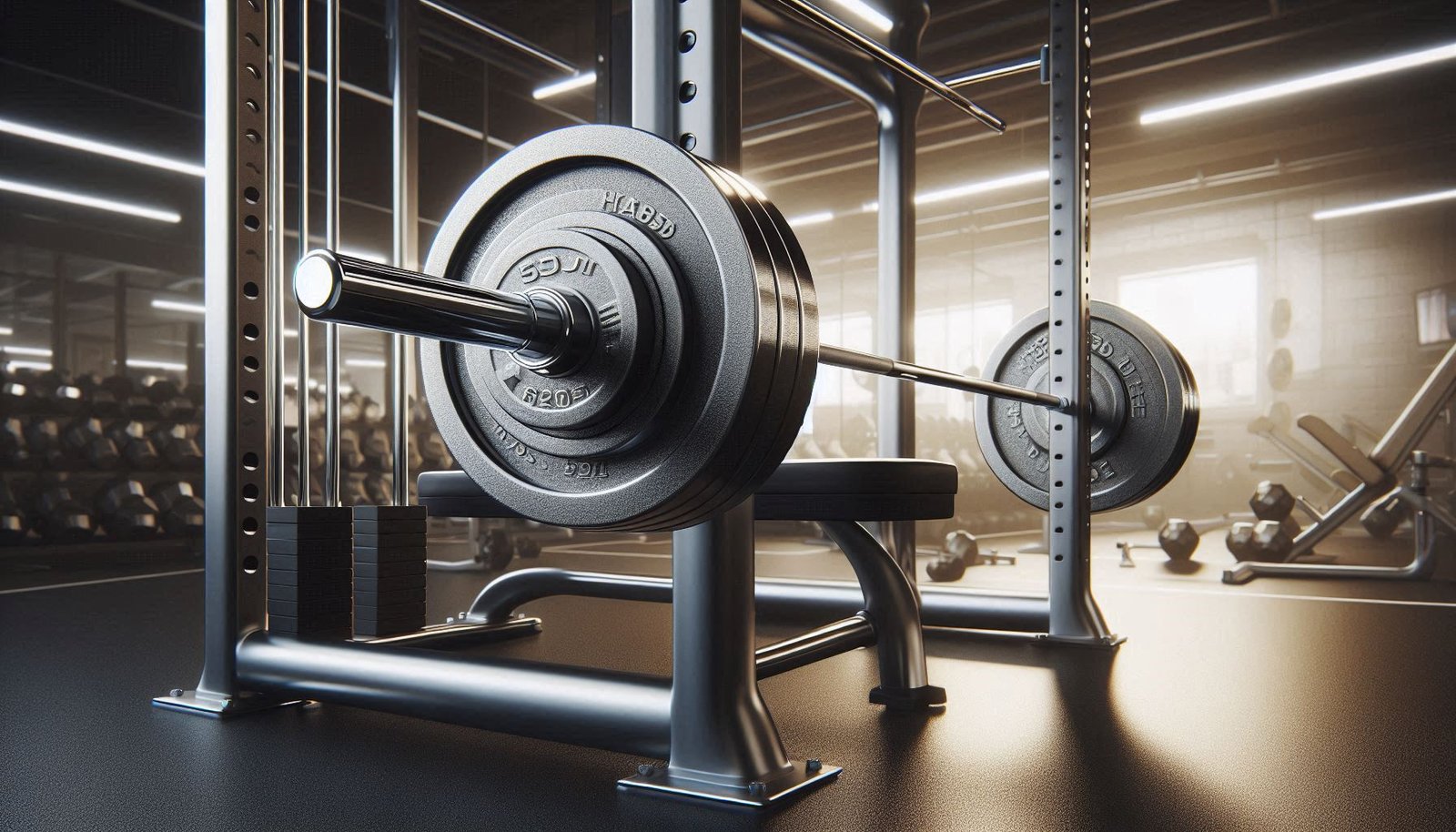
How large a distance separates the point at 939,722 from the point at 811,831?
53 cm

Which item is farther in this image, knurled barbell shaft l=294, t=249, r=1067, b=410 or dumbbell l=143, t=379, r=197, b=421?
dumbbell l=143, t=379, r=197, b=421

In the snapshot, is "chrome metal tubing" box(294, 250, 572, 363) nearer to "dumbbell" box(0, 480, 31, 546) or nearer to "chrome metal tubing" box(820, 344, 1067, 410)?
"chrome metal tubing" box(820, 344, 1067, 410)

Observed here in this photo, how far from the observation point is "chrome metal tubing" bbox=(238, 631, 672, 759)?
113 cm

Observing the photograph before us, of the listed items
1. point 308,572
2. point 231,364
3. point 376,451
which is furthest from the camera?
point 376,451

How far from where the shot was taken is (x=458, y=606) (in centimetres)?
285

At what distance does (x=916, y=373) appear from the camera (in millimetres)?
1561

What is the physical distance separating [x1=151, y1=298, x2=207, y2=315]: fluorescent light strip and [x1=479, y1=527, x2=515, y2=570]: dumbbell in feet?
11.1

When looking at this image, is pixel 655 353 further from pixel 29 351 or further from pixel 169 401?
pixel 29 351

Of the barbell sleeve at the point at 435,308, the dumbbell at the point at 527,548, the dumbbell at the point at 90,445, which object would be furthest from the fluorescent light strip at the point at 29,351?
the barbell sleeve at the point at 435,308

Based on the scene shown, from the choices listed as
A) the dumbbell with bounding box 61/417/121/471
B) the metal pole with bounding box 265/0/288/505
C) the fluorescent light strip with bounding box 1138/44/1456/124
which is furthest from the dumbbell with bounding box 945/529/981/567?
the fluorescent light strip with bounding box 1138/44/1456/124

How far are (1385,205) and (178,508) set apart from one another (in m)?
8.26

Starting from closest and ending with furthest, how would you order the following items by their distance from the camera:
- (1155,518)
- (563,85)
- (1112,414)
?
1. (1112,414)
2. (563,85)
3. (1155,518)

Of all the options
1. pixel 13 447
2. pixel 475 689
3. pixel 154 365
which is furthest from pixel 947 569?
pixel 154 365

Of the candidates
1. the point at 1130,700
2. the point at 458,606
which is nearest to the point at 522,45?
the point at 458,606
